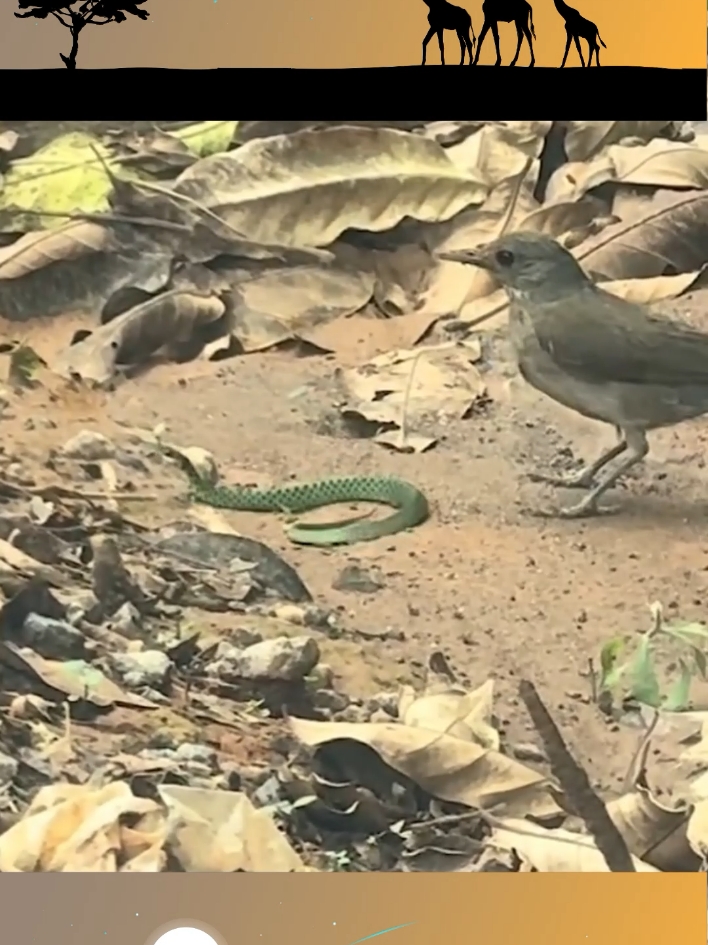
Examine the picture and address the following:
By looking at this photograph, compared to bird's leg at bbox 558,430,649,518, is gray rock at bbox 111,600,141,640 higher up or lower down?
lower down

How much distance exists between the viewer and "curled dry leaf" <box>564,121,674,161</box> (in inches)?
32.5

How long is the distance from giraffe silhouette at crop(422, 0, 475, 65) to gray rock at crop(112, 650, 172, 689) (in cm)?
57

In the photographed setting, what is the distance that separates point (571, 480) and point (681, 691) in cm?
20

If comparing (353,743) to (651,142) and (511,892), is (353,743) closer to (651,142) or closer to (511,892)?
(511,892)

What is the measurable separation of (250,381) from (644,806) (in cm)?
49

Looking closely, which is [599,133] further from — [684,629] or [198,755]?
[198,755]

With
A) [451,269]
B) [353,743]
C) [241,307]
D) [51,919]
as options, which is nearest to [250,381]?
[241,307]

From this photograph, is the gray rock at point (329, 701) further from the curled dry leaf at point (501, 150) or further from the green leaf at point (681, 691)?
the curled dry leaf at point (501, 150)

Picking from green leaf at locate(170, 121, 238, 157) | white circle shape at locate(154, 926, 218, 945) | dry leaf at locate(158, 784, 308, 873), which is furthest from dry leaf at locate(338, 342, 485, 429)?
white circle shape at locate(154, 926, 218, 945)

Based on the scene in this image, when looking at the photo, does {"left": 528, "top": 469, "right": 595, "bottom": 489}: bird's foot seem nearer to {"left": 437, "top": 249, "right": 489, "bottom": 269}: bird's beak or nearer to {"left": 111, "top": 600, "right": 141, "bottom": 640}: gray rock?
{"left": 437, "top": 249, "right": 489, "bottom": 269}: bird's beak

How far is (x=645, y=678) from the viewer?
80cm

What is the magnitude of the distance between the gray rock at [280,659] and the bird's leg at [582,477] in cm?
24

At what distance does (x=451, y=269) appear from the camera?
2.72 feet

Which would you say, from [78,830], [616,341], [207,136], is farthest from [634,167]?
[78,830]
